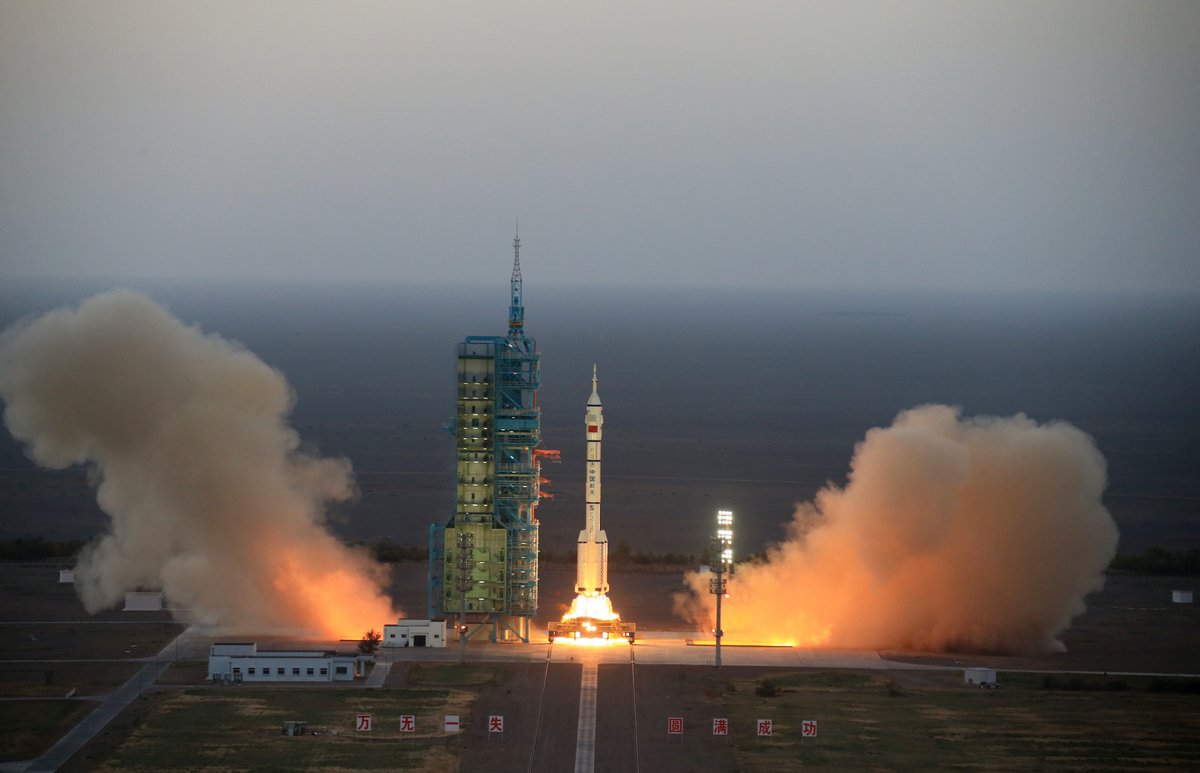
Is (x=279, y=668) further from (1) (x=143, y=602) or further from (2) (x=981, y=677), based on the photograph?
(2) (x=981, y=677)

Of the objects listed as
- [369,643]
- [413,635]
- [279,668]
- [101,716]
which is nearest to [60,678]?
[101,716]

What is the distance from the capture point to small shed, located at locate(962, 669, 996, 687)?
197 feet

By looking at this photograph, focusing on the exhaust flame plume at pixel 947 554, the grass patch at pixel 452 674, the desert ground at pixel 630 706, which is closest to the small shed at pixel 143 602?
the desert ground at pixel 630 706

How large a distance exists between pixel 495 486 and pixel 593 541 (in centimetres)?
452

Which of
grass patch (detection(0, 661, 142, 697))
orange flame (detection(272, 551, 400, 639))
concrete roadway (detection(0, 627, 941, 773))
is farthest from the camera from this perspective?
orange flame (detection(272, 551, 400, 639))

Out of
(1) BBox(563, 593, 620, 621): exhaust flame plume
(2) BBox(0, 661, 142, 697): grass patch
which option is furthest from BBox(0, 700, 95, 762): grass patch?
(1) BBox(563, 593, 620, 621): exhaust flame plume

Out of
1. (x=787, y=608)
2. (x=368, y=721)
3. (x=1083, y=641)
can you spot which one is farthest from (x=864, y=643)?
(x=368, y=721)

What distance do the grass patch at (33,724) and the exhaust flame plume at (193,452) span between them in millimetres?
12063

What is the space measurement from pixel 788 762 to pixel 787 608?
55.9ft

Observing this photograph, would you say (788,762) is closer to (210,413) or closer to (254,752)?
(254,752)

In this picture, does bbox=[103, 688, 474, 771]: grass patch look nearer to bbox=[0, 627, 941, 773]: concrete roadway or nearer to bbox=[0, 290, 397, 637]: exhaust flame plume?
bbox=[0, 627, 941, 773]: concrete roadway

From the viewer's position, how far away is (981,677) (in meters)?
60.1

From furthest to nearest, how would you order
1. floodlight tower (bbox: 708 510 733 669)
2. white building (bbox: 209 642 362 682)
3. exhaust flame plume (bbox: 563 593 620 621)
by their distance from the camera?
exhaust flame plume (bbox: 563 593 620 621), floodlight tower (bbox: 708 510 733 669), white building (bbox: 209 642 362 682)

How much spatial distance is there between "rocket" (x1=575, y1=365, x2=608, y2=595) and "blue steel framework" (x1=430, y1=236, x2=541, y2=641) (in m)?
2.24
